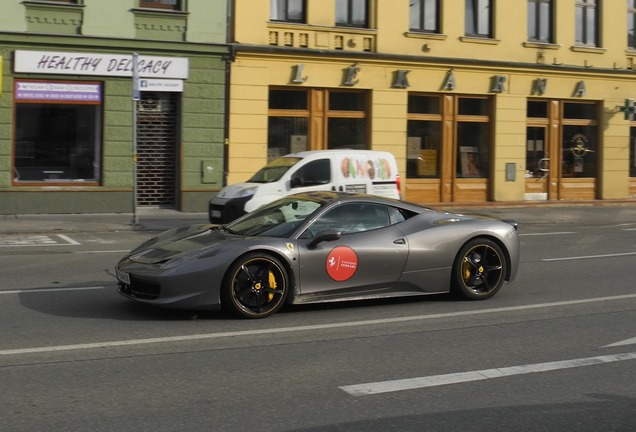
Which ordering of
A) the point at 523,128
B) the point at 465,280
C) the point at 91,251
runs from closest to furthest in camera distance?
the point at 465,280 < the point at 91,251 < the point at 523,128

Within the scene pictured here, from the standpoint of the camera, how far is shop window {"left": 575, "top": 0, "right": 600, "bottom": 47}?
28.2 metres

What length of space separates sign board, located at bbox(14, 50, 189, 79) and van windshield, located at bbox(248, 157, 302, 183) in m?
5.39

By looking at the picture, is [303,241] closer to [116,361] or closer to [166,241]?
[166,241]

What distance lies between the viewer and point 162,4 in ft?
71.6

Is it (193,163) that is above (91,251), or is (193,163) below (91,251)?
above

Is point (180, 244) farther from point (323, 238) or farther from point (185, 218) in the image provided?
point (185, 218)

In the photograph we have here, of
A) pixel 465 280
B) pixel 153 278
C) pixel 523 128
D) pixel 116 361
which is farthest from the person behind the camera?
pixel 523 128

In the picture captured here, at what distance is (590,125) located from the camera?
28734mm

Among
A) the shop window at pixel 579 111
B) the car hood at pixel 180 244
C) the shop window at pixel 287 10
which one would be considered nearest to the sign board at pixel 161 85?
the shop window at pixel 287 10

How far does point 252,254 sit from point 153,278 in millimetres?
958

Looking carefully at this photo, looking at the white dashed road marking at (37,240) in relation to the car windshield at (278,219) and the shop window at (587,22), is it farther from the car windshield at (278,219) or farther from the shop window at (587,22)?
the shop window at (587,22)

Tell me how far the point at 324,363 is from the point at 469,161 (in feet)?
66.6

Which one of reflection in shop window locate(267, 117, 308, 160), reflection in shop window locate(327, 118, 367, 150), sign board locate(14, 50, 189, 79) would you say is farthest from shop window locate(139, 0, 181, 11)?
reflection in shop window locate(327, 118, 367, 150)

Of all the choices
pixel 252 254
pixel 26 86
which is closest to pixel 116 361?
pixel 252 254
